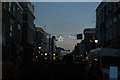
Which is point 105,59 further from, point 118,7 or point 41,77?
point 118,7

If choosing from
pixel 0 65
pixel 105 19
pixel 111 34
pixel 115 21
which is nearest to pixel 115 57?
pixel 0 65

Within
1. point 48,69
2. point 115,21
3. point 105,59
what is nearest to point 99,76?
point 48,69

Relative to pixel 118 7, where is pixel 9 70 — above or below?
below

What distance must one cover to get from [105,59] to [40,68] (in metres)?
11.2

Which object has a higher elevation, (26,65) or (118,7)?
(118,7)

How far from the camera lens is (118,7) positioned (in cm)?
4341

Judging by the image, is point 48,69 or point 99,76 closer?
point 48,69

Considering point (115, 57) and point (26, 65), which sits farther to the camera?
point (115, 57)

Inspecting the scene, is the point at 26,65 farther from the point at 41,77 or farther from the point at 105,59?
the point at 105,59

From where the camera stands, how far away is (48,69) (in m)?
7.07

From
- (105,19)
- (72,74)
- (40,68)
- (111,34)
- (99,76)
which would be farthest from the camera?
(105,19)

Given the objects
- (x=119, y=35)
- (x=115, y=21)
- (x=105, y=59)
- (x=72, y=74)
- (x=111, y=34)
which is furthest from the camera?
(x=111, y=34)

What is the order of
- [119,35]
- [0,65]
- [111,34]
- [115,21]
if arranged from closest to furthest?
[0,65] < [119,35] < [115,21] < [111,34]

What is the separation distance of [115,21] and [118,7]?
311 cm
